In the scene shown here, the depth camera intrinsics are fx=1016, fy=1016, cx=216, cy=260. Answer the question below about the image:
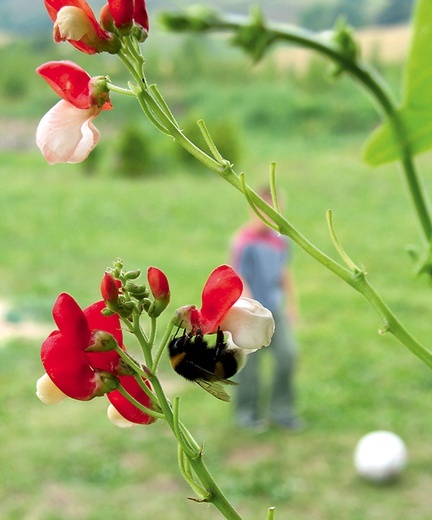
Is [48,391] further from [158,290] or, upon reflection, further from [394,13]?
[394,13]

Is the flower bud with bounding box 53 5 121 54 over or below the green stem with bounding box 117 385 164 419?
over

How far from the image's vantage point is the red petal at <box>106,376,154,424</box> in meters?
0.34

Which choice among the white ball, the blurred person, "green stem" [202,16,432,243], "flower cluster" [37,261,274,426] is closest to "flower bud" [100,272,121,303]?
"flower cluster" [37,261,274,426]

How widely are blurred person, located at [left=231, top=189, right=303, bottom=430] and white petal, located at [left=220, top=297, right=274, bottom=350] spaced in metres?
2.58

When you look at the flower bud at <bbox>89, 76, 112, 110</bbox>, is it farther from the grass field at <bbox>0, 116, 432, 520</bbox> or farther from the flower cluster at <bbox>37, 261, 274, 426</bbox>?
the grass field at <bbox>0, 116, 432, 520</bbox>

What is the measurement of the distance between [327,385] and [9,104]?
6.26 m

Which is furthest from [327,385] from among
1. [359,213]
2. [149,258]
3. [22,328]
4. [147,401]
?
[147,401]

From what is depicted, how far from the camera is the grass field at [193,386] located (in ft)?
10.7

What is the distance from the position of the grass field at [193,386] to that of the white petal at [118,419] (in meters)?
2.24

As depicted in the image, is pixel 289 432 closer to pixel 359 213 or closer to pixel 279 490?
pixel 279 490

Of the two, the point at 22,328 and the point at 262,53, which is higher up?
the point at 22,328

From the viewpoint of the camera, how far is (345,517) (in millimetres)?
3127

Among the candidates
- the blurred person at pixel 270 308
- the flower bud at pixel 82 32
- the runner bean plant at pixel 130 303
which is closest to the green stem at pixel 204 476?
the runner bean plant at pixel 130 303

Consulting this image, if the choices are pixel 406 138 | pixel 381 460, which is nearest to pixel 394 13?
pixel 381 460
